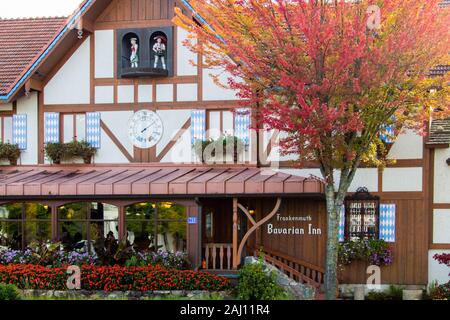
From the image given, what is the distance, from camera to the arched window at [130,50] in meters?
18.5

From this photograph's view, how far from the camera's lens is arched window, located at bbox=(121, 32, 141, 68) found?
18453 mm

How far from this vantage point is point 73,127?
61.6ft

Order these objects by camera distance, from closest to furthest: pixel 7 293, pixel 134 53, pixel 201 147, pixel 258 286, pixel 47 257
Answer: pixel 7 293 → pixel 258 286 → pixel 47 257 → pixel 201 147 → pixel 134 53

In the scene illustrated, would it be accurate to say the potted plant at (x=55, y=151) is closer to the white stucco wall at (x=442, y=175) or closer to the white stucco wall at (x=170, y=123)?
the white stucco wall at (x=170, y=123)

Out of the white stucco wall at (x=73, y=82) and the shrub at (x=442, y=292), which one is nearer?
the shrub at (x=442, y=292)

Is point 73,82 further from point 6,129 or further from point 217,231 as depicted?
point 217,231

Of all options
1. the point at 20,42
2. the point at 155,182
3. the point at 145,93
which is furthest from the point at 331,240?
the point at 20,42

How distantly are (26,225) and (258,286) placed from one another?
22.1ft

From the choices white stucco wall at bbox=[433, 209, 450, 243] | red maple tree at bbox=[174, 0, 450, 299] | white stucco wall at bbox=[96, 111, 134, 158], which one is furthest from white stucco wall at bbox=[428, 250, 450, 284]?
white stucco wall at bbox=[96, 111, 134, 158]

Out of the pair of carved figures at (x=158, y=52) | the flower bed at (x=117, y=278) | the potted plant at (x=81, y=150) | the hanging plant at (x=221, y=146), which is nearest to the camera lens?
the flower bed at (x=117, y=278)

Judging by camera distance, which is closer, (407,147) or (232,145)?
(407,147)

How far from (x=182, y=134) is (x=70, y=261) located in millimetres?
4436

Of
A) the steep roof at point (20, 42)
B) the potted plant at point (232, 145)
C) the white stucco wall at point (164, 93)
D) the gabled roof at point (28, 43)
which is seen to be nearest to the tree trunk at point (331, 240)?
the potted plant at point (232, 145)

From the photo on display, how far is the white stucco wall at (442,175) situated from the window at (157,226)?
656cm
